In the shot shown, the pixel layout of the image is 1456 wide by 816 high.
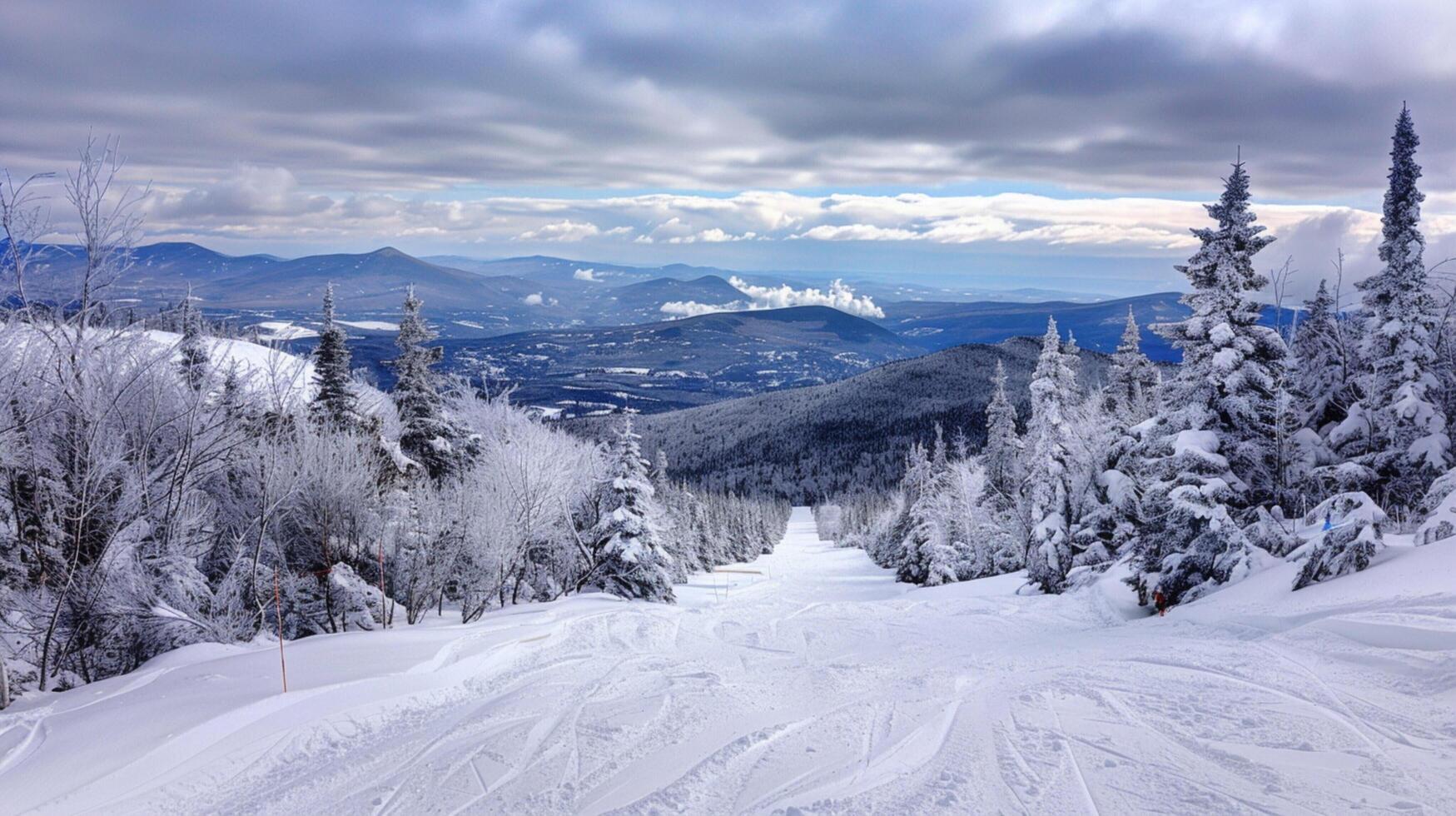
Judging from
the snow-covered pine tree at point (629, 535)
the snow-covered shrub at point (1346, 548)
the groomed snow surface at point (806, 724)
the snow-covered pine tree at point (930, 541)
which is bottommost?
the snow-covered pine tree at point (930, 541)

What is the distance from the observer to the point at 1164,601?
16078 millimetres

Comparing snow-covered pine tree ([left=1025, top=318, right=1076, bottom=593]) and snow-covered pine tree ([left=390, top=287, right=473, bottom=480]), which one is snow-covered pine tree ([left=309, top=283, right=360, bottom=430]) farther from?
snow-covered pine tree ([left=1025, top=318, right=1076, bottom=593])

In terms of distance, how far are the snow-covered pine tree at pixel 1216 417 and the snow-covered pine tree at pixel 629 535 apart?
14.0m

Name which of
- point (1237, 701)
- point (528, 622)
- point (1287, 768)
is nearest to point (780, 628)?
point (528, 622)

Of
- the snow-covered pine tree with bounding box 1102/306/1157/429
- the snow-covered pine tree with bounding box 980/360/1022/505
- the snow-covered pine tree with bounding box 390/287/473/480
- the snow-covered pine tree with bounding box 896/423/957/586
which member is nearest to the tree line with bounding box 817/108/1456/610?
the snow-covered pine tree with bounding box 896/423/957/586

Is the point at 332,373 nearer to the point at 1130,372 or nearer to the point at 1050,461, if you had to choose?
the point at 1050,461

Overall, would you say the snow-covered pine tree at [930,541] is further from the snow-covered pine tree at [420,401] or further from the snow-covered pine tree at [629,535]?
the snow-covered pine tree at [420,401]

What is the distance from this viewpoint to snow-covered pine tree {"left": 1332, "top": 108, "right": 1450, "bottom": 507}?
1898 centimetres

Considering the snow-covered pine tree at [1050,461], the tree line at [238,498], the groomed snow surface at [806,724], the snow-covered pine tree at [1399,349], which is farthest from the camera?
the snow-covered pine tree at [1050,461]

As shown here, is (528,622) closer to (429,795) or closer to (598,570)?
(429,795)

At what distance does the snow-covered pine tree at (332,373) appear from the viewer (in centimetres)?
2673

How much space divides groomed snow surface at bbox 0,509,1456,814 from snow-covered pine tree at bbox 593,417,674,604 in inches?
430

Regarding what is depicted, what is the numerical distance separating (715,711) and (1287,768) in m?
5.61

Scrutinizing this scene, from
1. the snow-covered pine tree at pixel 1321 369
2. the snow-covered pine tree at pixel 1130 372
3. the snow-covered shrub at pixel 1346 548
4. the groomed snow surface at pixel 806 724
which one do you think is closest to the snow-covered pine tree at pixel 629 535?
the groomed snow surface at pixel 806 724
